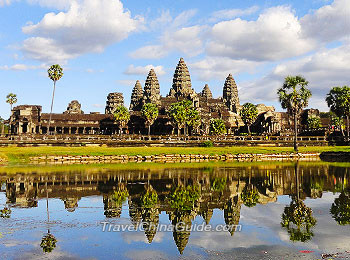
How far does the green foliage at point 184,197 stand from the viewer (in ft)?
67.3

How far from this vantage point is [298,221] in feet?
56.2

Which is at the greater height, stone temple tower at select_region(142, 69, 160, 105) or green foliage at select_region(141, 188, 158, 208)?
stone temple tower at select_region(142, 69, 160, 105)

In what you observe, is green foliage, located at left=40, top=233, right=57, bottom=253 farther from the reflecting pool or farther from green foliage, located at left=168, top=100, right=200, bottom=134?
green foliage, located at left=168, top=100, right=200, bottom=134

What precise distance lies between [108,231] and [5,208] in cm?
855

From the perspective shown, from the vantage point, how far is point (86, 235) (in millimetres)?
14906

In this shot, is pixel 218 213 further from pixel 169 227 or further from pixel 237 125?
pixel 237 125

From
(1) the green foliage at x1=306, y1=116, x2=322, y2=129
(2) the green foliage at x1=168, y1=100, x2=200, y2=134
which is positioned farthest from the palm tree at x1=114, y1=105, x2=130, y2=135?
(1) the green foliage at x1=306, y1=116, x2=322, y2=129

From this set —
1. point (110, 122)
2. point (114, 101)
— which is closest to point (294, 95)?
point (110, 122)

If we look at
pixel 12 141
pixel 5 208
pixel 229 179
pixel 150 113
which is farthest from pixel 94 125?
pixel 5 208

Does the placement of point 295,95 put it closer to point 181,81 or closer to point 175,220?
point 175,220

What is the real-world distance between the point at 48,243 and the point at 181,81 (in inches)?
6509

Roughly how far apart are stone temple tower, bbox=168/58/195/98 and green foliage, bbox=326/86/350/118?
290 feet

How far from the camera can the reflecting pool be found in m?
12.8

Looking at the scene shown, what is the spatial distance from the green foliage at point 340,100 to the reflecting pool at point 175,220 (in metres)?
62.8
